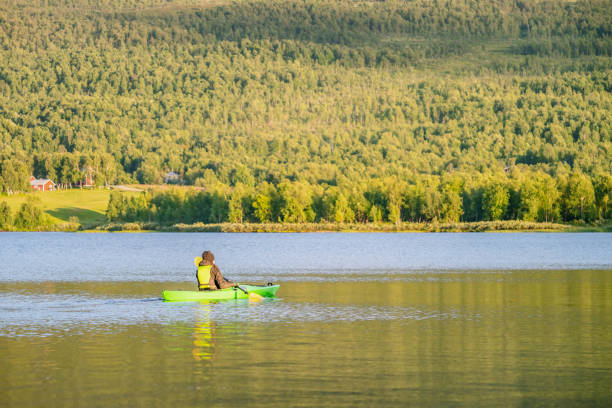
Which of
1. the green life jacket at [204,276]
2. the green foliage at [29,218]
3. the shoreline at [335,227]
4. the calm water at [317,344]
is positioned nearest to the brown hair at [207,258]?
the green life jacket at [204,276]

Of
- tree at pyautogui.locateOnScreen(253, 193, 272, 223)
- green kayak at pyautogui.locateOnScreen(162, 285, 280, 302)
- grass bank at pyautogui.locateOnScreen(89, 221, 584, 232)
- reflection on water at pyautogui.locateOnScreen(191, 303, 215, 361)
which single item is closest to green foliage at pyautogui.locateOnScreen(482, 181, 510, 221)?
grass bank at pyautogui.locateOnScreen(89, 221, 584, 232)

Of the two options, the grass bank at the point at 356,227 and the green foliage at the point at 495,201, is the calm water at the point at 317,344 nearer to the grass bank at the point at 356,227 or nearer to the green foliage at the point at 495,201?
the grass bank at the point at 356,227

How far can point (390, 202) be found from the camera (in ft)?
568

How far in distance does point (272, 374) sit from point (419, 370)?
13.3 ft

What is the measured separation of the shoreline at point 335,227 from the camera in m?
157

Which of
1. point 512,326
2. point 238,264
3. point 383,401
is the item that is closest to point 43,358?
point 383,401

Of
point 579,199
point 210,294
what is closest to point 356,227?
point 579,199

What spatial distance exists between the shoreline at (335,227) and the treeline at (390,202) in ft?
7.30

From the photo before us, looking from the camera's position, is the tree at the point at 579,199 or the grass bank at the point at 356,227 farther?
the grass bank at the point at 356,227

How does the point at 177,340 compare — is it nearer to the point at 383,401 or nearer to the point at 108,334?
the point at 108,334

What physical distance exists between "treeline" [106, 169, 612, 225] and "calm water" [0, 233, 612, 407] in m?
105

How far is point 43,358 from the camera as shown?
25891 millimetres

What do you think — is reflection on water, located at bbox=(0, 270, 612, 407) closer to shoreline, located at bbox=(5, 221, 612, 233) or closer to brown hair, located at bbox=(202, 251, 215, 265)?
brown hair, located at bbox=(202, 251, 215, 265)

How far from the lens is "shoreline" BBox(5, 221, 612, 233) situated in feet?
515
